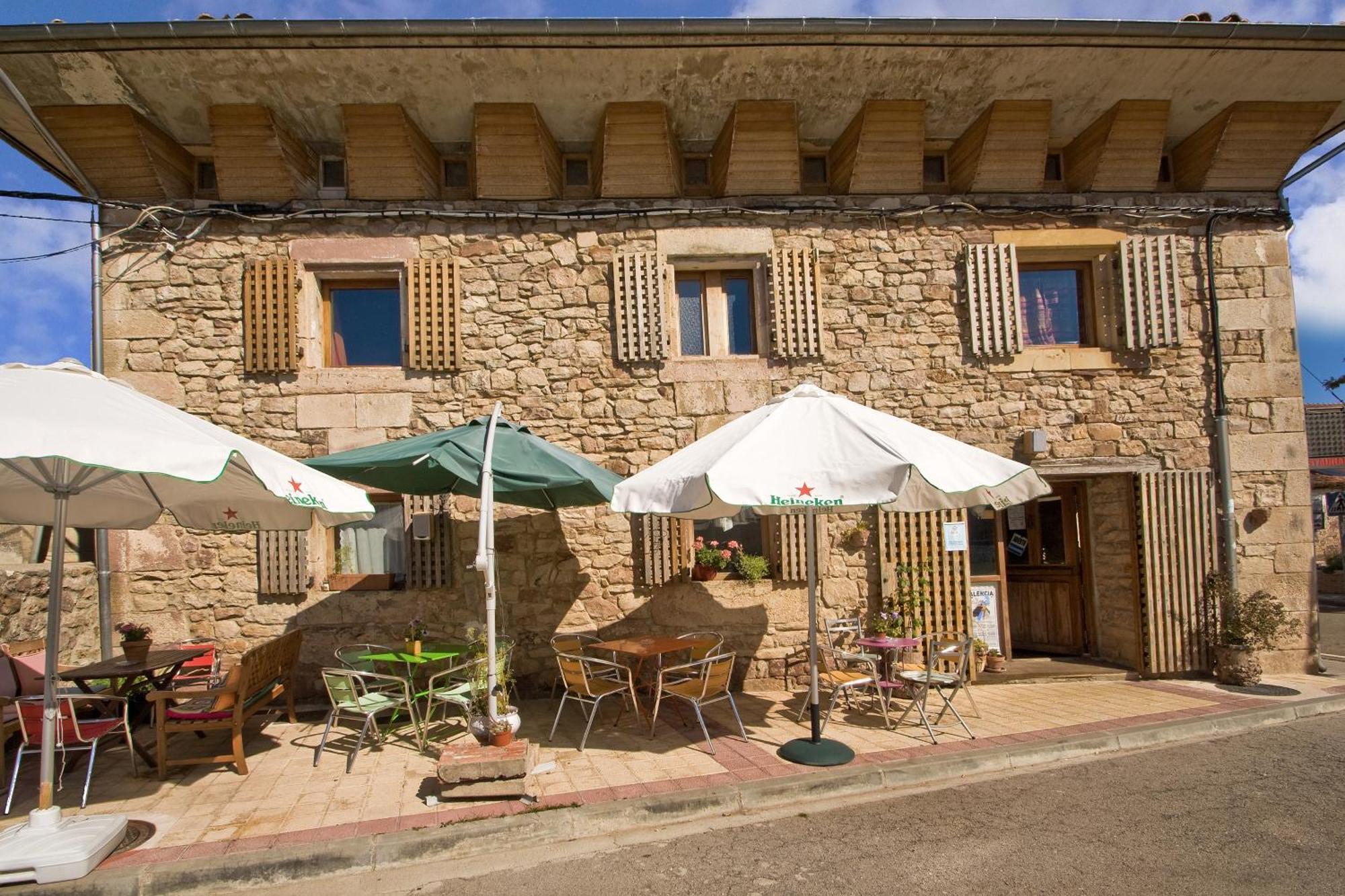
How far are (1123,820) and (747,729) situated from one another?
2616 mm

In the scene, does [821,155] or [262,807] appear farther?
[821,155]

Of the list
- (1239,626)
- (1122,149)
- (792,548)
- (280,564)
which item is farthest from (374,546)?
(1122,149)

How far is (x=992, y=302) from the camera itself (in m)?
7.95

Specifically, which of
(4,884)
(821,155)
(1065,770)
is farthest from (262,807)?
(821,155)

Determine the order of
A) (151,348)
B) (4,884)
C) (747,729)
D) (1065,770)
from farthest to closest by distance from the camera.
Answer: (151,348) < (747,729) < (1065,770) < (4,884)

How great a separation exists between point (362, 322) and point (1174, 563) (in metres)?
8.73

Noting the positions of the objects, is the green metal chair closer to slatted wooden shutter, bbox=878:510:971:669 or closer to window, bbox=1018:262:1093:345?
slatted wooden shutter, bbox=878:510:971:669

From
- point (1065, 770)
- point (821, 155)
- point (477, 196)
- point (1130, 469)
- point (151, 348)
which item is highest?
point (821, 155)

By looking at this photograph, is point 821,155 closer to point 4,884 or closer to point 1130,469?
point 1130,469

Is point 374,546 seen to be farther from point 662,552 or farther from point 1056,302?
point 1056,302

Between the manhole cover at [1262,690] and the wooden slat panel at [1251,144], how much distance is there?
16.9 ft

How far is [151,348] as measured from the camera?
732 cm

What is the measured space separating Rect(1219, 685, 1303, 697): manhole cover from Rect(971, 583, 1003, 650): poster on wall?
6.66 feet

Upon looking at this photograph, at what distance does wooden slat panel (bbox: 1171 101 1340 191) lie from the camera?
793cm
